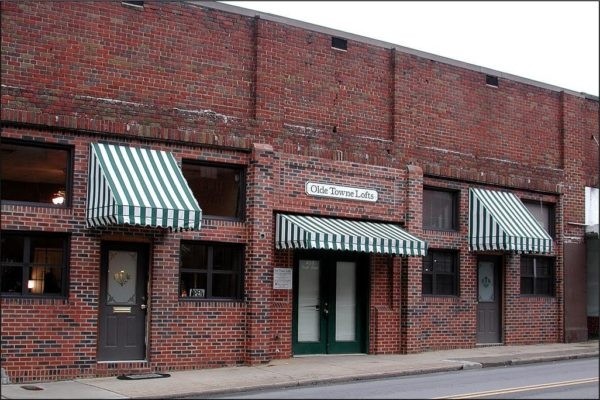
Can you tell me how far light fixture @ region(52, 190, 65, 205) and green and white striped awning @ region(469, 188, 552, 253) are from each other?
33.8 ft

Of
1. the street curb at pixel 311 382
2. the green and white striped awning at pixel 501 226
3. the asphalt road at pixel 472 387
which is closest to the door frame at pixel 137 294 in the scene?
the street curb at pixel 311 382

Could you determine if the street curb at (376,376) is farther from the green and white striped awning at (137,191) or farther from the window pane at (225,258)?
the window pane at (225,258)

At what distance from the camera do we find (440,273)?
803 inches

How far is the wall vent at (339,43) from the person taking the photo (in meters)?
18.8

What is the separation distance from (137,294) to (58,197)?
92.8 inches

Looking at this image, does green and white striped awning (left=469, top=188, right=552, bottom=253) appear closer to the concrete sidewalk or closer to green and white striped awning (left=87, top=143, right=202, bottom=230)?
the concrete sidewalk

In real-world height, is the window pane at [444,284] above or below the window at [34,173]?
below

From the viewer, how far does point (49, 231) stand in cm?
1473

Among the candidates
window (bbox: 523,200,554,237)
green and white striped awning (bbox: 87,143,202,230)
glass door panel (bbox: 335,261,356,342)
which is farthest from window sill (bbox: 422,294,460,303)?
green and white striped awning (bbox: 87,143,202,230)

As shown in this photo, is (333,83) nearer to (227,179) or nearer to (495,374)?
(227,179)

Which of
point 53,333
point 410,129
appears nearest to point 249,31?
point 410,129

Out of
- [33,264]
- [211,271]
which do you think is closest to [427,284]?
[211,271]

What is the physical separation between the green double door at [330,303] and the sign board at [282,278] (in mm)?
590

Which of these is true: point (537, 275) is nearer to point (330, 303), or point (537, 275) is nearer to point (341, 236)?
point (330, 303)
